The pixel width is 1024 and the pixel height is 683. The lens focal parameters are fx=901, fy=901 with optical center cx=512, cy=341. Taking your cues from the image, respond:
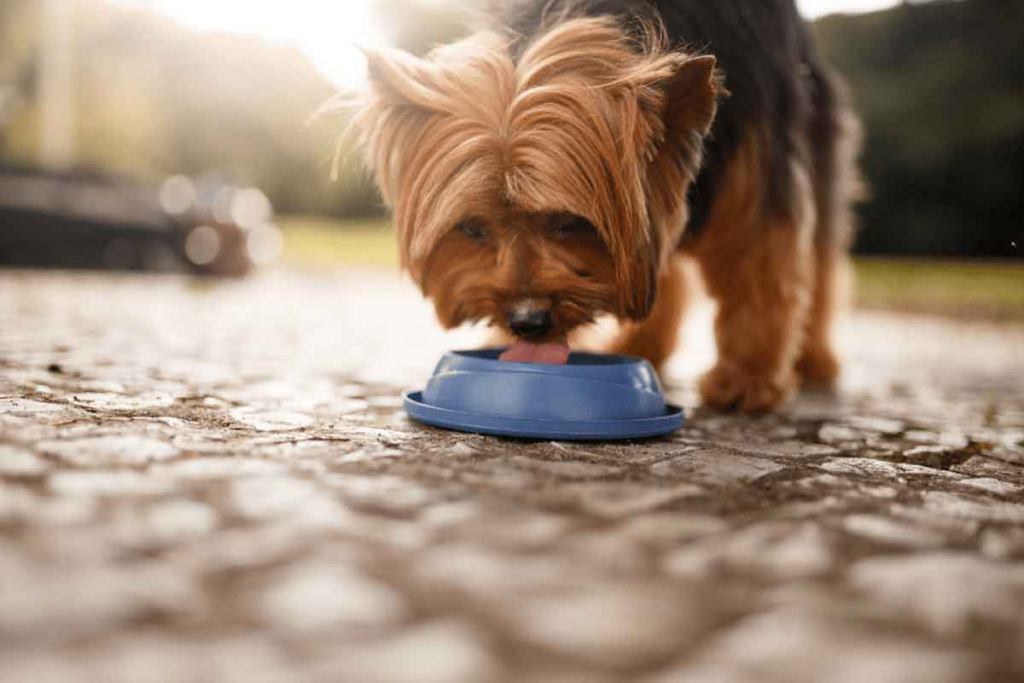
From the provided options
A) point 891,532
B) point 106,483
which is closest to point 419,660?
point 106,483

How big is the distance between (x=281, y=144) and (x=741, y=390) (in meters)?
25.0

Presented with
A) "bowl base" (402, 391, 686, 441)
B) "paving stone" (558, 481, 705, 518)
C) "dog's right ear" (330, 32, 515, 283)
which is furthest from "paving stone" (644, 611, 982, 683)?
"dog's right ear" (330, 32, 515, 283)

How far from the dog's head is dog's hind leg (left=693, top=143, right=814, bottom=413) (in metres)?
0.71

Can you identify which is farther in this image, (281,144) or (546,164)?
(281,144)

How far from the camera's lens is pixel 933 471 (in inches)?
116

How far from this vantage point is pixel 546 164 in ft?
10.8

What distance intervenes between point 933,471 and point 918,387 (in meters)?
2.69

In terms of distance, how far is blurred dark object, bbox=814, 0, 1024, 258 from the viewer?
18219mm

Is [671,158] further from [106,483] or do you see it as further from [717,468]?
[106,483]

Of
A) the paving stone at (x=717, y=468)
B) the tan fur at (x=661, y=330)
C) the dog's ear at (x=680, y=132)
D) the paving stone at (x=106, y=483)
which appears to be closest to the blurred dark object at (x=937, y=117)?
the tan fur at (x=661, y=330)

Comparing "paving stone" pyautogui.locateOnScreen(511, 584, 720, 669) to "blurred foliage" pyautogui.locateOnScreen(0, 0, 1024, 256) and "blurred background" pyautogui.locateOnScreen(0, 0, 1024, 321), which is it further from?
"blurred foliage" pyautogui.locateOnScreen(0, 0, 1024, 256)

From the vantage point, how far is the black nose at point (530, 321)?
3.42 metres

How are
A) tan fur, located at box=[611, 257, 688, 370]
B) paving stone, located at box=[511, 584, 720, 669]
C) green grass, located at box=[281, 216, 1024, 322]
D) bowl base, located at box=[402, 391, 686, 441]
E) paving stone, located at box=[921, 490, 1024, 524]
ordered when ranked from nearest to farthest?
paving stone, located at box=[511, 584, 720, 669] < paving stone, located at box=[921, 490, 1024, 524] < bowl base, located at box=[402, 391, 686, 441] < tan fur, located at box=[611, 257, 688, 370] < green grass, located at box=[281, 216, 1024, 322]

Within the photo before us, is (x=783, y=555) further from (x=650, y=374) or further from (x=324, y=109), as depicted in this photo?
(x=324, y=109)
